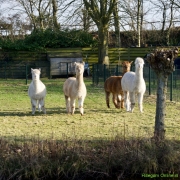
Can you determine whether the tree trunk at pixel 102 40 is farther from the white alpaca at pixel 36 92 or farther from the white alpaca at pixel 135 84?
the white alpaca at pixel 36 92

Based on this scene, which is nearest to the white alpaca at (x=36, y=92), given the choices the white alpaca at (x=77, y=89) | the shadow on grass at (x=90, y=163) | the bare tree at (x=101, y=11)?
the white alpaca at (x=77, y=89)

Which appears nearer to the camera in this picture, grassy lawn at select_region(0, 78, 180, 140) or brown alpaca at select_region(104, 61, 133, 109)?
grassy lawn at select_region(0, 78, 180, 140)

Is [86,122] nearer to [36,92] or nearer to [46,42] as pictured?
[36,92]

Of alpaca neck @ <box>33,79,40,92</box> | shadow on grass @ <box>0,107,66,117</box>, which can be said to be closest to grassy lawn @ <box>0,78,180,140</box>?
shadow on grass @ <box>0,107,66,117</box>

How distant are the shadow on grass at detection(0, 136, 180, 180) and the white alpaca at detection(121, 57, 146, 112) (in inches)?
208

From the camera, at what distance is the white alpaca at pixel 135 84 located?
11164 millimetres

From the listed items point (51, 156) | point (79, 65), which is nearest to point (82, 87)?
point (79, 65)

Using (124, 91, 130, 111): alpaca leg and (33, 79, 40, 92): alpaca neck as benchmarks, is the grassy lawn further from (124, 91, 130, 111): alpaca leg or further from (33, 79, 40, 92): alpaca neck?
(33, 79, 40, 92): alpaca neck

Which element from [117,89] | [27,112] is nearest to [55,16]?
[117,89]

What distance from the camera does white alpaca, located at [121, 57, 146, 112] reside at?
11.2 m

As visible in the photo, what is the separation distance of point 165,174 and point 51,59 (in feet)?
82.4

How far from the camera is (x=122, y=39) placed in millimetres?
35562

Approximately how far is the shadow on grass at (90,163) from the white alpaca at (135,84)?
17.3ft

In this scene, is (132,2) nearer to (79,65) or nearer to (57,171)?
(79,65)
